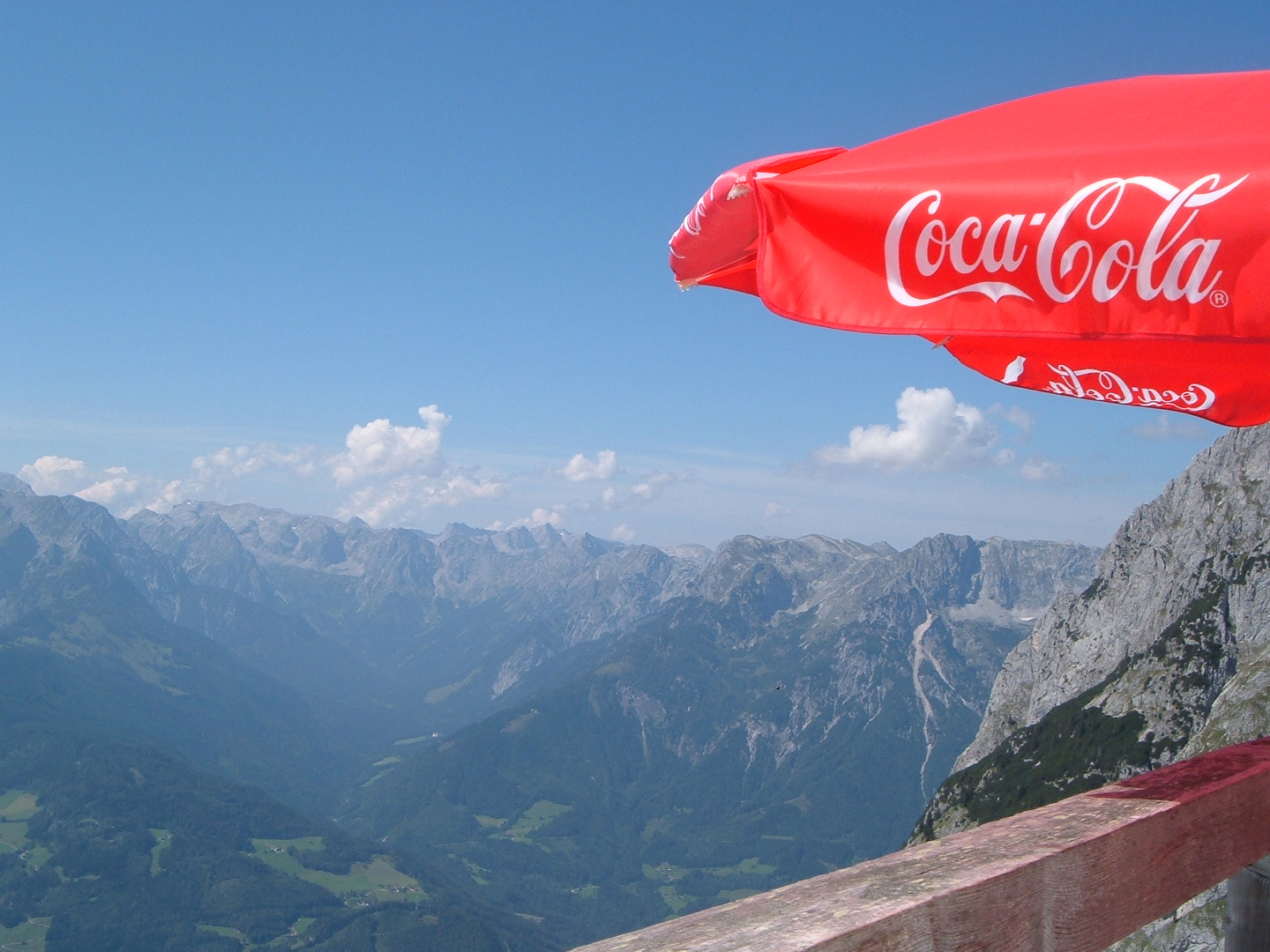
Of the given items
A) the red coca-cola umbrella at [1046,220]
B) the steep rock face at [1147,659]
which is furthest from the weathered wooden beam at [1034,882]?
the steep rock face at [1147,659]

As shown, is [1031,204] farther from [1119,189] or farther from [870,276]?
[870,276]

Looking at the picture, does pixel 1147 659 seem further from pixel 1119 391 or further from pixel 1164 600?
pixel 1119 391

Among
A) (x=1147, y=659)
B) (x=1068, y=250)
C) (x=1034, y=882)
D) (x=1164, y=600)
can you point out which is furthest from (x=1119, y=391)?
(x=1164, y=600)

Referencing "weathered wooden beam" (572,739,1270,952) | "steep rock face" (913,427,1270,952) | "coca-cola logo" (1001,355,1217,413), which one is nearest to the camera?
"weathered wooden beam" (572,739,1270,952)

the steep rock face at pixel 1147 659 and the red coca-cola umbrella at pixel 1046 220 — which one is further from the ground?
the red coca-cola umbrella at pixel 1046 220

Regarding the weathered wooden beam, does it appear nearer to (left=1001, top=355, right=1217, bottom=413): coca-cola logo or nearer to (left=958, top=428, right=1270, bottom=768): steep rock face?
(left=1001, top=355, right=1217, bottom=413): coca-cola logo

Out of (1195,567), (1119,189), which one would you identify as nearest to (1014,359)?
(1119,189)

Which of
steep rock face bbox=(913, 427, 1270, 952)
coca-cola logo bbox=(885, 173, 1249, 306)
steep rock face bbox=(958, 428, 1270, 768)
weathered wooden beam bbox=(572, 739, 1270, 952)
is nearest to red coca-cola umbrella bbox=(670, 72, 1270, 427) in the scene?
coca-cola logo bbox=(885, 173, 1249, 306)

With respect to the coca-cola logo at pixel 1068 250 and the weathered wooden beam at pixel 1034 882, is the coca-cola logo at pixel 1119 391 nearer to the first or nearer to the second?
the coca-cola logo at pixel 1068 250
